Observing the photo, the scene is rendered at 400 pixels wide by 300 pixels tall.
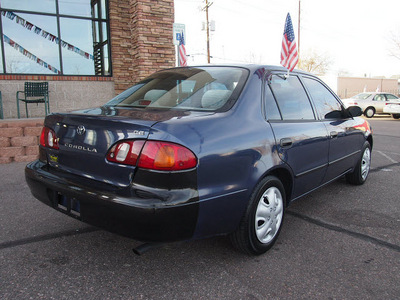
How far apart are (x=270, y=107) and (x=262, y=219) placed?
93cm

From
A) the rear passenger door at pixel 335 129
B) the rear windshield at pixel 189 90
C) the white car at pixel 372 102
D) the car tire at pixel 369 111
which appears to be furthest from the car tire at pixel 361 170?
the car tire at pixel 369 111

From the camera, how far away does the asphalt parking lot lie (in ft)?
7.19

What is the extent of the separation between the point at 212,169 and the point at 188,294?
81 cm

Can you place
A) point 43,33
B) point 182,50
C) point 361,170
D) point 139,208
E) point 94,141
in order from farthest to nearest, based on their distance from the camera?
point 43,33
point 182,50
point 361,170
point 94,141
point 139,208

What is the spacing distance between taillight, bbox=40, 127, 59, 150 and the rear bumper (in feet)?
1.49

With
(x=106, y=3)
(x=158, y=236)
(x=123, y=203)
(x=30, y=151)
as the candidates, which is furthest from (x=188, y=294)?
(x=106, y=3)

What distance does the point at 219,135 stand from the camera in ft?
7.41

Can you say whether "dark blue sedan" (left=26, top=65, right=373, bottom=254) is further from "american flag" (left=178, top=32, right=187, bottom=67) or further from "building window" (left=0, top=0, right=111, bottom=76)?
"building window" (left=0, top=0, right=111, bottom=76)

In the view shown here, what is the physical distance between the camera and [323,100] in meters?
3.81

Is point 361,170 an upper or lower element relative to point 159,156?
lower

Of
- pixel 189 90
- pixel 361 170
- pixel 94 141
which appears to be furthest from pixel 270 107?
pixel 361 170

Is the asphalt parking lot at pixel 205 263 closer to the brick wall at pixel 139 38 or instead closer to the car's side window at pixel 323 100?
the car's side window at pixel 323 100

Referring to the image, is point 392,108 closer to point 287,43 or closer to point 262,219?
point 287,43

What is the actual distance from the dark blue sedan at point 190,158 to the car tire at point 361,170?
1494 mm
